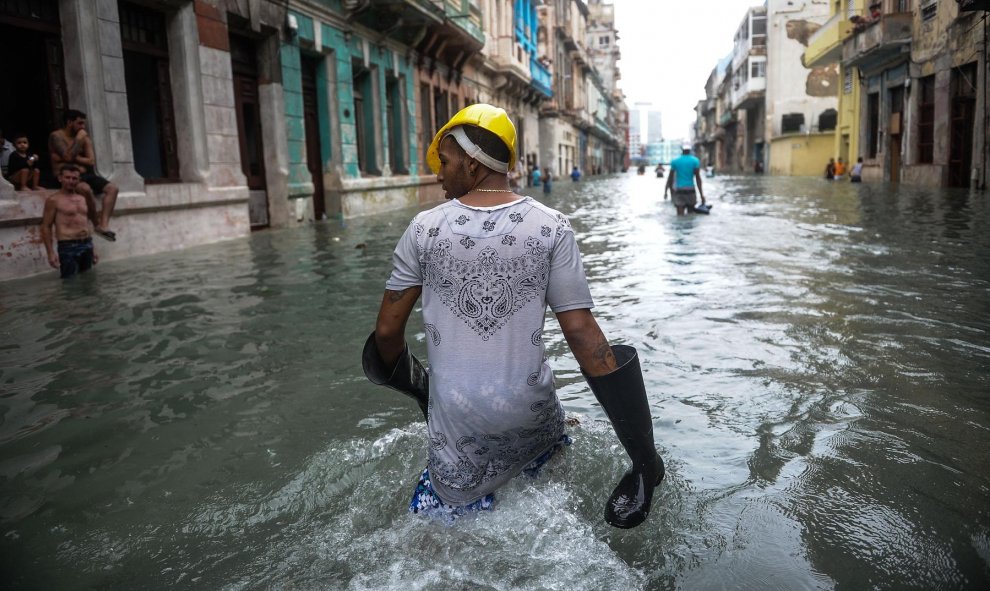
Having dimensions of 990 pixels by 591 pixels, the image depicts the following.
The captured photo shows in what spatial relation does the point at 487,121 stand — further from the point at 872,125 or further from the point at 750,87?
the point at 750,87

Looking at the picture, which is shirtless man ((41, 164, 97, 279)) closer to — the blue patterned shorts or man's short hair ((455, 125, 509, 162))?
the blue patterned shorts

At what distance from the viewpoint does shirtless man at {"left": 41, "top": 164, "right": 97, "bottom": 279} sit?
819 centimetres

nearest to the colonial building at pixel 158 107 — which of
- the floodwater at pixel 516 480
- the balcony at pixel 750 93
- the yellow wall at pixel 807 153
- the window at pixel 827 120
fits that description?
the floodwater at pixel 516 480

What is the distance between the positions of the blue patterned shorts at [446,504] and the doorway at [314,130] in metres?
14.6

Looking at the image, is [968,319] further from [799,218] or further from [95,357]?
[799,218]

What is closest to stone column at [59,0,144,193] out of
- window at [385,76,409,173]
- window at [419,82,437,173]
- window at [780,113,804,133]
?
window at [385,76,409,173]

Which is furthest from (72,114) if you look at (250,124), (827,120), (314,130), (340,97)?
(827,120)

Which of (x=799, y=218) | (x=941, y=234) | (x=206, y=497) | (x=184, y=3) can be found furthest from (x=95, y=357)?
(x=799, y=218)

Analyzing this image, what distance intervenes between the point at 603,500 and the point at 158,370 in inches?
123

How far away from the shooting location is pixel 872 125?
2967cm

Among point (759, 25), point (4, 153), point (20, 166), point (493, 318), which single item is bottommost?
point (493, 318)

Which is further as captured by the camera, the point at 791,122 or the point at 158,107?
the point at 791,122

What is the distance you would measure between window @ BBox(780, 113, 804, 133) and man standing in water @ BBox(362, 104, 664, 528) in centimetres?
5077

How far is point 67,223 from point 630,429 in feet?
26.6
